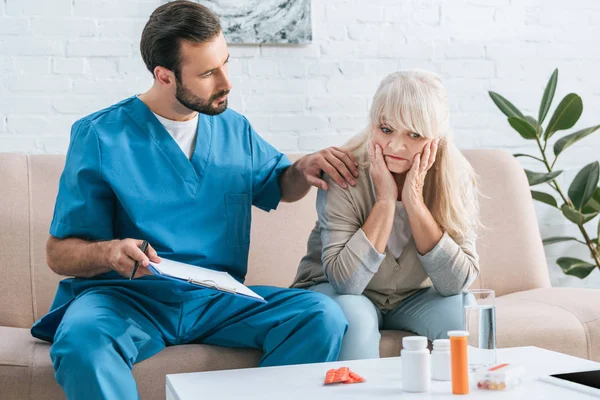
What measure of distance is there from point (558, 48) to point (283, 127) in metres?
1.17

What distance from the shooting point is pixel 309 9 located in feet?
9.16

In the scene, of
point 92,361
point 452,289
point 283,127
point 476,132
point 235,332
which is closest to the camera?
point 92,361

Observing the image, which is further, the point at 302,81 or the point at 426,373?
the point at 302,81

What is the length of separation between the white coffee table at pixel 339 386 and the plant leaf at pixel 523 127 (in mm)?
1384

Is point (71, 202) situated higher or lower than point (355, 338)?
higher

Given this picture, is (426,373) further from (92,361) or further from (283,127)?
(283,127)

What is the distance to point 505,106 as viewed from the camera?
2.84 metres

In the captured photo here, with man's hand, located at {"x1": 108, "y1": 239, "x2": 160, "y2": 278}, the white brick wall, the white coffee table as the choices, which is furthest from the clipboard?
the white brick wall

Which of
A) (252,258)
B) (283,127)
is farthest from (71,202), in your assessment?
(283,127)

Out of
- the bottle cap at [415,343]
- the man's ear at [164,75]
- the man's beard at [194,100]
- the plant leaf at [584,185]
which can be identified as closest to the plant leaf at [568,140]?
the plant leaf at [584,185]

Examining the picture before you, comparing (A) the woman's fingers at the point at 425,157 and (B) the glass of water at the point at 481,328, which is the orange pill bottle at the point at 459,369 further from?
(A) the woman's fingers at the point at 425,157

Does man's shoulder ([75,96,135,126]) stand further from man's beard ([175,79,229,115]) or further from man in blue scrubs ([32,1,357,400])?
man's beard ([175,79,229,115])

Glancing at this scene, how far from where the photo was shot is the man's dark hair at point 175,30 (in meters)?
1.86

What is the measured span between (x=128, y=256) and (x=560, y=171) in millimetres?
1693
